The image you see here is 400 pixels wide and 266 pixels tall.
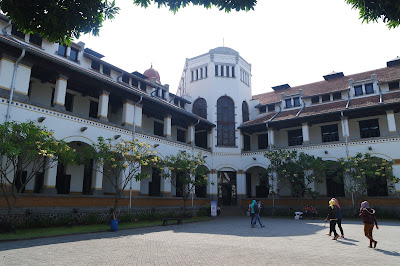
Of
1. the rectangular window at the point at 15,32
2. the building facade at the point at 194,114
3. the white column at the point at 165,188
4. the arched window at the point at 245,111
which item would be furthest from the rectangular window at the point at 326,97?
the rectangular window at the point at 15,32

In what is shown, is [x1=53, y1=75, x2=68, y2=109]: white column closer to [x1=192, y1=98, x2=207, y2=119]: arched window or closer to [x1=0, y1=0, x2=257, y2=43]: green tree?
[x1=0, y1=0, x2=257, y2=43]: green tree

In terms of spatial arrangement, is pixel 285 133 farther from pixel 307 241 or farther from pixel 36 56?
pixel 36 56

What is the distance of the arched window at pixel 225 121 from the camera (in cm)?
2936

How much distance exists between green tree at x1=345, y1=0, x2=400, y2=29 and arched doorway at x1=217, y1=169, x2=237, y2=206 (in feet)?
75.0

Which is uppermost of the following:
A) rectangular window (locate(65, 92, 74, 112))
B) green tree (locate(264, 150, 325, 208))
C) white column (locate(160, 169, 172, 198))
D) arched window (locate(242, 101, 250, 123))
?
arched window (locate(242, 101, 250, 123))

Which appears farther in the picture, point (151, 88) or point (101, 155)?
point (151, 88)

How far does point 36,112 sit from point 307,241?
1418 cm

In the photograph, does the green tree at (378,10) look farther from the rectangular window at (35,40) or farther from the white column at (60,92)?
the rectangular window at (35,40)

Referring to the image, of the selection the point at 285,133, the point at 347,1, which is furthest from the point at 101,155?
the point at 285,133

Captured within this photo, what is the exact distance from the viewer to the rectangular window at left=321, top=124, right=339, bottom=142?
25.9m

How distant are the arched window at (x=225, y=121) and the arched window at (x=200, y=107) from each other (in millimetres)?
1471

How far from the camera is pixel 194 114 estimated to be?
91.0 ft

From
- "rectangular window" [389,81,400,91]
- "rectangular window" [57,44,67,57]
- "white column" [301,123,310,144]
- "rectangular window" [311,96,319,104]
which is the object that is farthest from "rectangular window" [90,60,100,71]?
"rectangular window" [389,81,400,91]

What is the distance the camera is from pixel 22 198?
45.2ft
